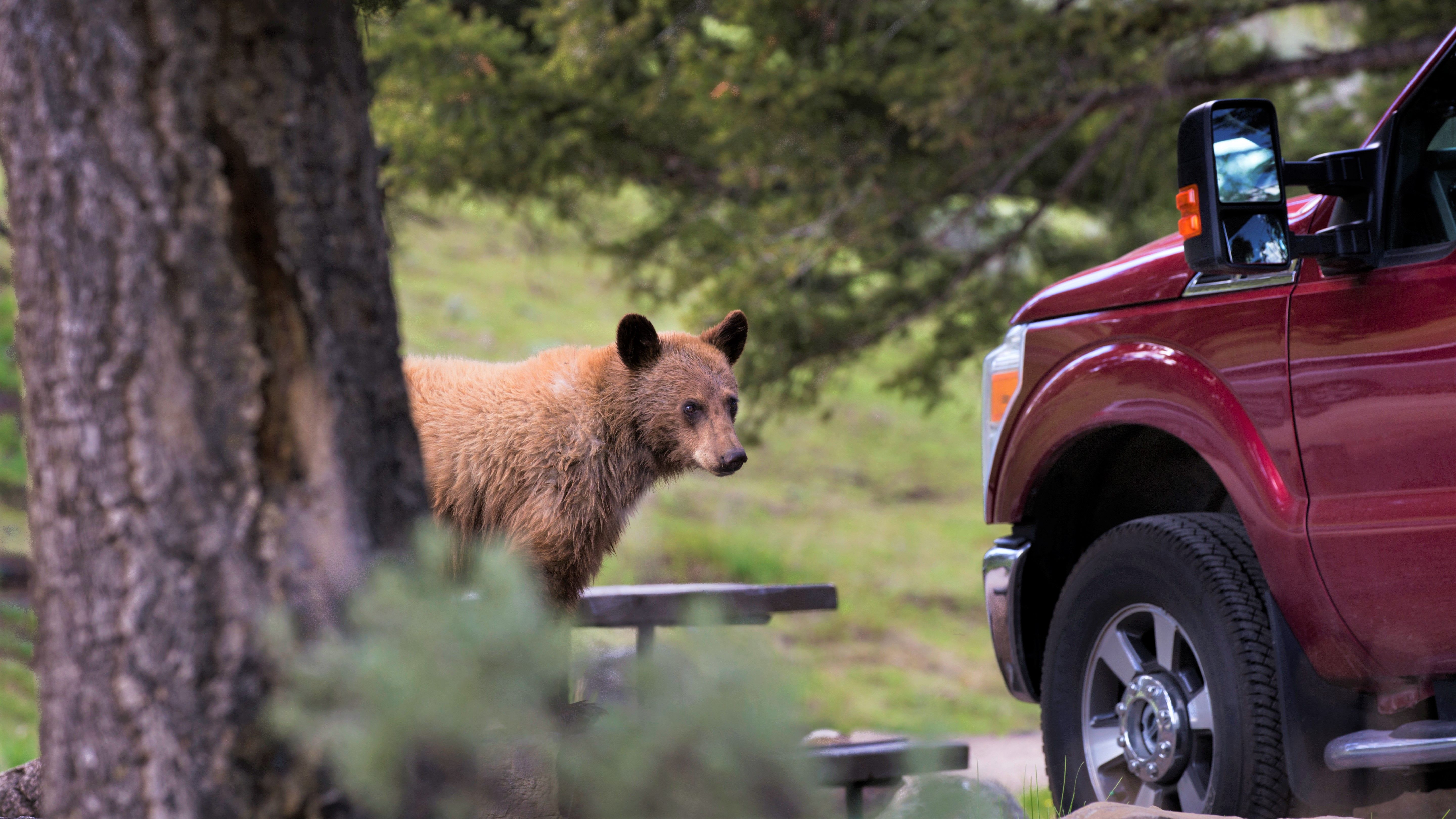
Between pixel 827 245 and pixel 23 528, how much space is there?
22.2 ft

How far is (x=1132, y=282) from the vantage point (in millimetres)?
3842

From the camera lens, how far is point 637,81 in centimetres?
928

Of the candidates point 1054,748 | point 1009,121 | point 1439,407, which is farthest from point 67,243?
point 1009,121

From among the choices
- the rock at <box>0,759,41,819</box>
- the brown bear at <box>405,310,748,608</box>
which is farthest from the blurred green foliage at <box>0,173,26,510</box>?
the brown bear at <box>405,310,748,608</box>

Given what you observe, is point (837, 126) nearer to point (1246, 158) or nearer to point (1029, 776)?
point (1029, 776)

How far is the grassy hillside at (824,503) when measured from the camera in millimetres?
13266

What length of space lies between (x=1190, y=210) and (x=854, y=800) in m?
3.48

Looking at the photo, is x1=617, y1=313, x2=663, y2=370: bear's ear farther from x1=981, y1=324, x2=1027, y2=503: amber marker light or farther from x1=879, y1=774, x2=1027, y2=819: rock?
x1=879, y1=774, x2=1027, y2=819: rock

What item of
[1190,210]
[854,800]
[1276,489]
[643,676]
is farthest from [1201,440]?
[854,800]

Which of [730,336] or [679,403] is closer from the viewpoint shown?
[679,403]

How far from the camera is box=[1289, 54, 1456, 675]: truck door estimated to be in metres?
2.86

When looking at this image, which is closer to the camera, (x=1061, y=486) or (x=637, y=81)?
(x=1061, y=486)

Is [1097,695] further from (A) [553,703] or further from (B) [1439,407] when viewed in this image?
(A) [553,703]

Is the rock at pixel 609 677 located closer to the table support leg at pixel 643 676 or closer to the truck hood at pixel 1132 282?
the table support leg at pixel 643 676
